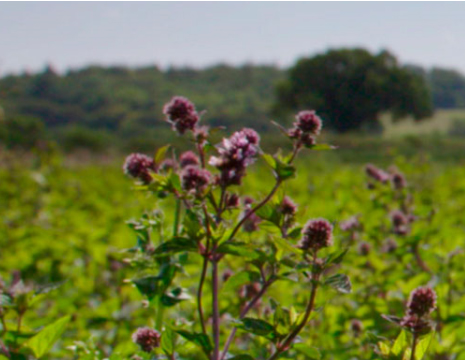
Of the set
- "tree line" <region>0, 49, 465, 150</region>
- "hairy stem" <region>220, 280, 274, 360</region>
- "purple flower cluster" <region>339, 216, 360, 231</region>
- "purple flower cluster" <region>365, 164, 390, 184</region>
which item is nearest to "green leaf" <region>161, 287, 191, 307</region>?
"hairy stem" <region>220, 280, 274, 360</region>

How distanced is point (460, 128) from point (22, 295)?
186 ft

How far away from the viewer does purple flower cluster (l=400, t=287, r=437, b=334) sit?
1.19m

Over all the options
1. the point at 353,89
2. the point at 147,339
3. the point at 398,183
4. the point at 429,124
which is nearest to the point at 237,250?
the point at 147,339

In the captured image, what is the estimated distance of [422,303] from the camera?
46.9 inches

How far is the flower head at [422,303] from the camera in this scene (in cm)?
119

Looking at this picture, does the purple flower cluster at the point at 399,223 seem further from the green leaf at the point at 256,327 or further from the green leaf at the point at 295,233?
the green leaf at the point at 256,327

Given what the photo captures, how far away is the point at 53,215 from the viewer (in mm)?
5395

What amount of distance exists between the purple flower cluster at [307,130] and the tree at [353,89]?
55.1m

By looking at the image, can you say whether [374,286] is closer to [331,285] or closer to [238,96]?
[331,285]

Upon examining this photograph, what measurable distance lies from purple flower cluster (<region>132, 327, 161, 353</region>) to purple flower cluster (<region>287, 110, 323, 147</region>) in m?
0.50

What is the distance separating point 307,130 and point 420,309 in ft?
1.28

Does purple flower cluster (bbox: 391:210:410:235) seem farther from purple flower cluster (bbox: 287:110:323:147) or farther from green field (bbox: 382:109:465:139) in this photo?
green field (bbox: 382:109:465:139)

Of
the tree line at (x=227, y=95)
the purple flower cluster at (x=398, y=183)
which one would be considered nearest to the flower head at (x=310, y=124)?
the purple flower cluster at (x=398, y=183)

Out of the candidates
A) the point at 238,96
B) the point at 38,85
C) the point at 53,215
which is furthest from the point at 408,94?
the point at 53,215
